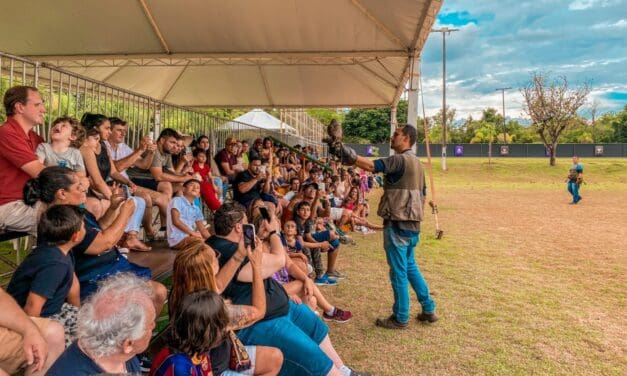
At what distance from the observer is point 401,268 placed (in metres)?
4.14

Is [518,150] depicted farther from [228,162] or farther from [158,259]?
[158,259]

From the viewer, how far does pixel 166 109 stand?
655 cm

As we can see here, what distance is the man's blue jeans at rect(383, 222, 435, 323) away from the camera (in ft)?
13.6

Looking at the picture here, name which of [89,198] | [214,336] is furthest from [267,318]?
[89,198]

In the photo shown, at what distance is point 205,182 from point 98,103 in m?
1.61

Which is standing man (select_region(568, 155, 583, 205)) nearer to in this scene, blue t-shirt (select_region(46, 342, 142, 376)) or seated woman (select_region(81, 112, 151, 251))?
seated woman (select_region(81, 112, 151, 251))

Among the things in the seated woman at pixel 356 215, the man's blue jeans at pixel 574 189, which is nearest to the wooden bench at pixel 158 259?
the seated woman at pixel 356 215

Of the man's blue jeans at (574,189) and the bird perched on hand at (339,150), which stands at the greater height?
the bird perched on hand at (339,150)

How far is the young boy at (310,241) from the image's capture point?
5688 mm

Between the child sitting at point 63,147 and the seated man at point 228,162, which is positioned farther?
the seated man at point 228,162

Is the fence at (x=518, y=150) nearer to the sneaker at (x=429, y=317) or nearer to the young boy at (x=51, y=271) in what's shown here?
the sneaker at (x=429, y=317)

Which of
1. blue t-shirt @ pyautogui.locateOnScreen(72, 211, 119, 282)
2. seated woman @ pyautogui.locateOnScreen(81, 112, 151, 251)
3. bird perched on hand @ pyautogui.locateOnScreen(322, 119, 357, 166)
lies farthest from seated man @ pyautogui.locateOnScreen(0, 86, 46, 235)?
bird perched on hand @ pyautogui.locateOnScreen(322, 119, 357, 166)

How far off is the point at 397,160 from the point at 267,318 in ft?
6.82

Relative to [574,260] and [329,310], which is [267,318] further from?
[574,260]
